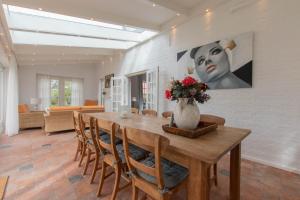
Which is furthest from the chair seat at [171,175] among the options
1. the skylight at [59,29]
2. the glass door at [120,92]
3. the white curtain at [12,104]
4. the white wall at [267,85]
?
the white curtain at [12,104]

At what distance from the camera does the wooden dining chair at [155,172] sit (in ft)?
3.55

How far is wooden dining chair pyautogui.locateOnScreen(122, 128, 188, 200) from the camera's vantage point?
3.55ft

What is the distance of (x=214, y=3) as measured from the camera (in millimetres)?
3234

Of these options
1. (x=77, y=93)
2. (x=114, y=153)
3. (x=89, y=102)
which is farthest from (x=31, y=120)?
(x=114, y=153)

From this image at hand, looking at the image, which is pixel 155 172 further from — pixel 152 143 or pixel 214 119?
pixel 214 119

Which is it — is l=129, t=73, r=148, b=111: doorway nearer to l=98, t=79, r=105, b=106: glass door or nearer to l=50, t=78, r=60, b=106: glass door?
l=98, t=79, r=105, b=106: glass door

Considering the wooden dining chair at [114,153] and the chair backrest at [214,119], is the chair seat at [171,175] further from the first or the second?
the chair backrest at [214,119]

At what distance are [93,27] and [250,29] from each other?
12.1 ft

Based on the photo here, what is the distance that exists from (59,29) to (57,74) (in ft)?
13.8

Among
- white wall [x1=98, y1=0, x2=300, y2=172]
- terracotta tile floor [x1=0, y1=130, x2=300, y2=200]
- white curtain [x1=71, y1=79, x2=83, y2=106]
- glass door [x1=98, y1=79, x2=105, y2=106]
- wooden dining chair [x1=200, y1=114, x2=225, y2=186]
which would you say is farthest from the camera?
white curtain [x1=71, y1=79, x2=83, y2=106]

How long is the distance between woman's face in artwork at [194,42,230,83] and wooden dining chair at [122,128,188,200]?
7.70ft

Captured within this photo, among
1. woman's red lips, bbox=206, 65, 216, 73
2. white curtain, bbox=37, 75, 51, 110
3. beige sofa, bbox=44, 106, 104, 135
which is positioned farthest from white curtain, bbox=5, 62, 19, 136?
woman's red lips, bbox=206, 65, 216, 73

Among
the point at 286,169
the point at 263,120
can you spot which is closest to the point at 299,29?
the point at 263,120

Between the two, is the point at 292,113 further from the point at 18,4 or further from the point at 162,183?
the point at 18,4
